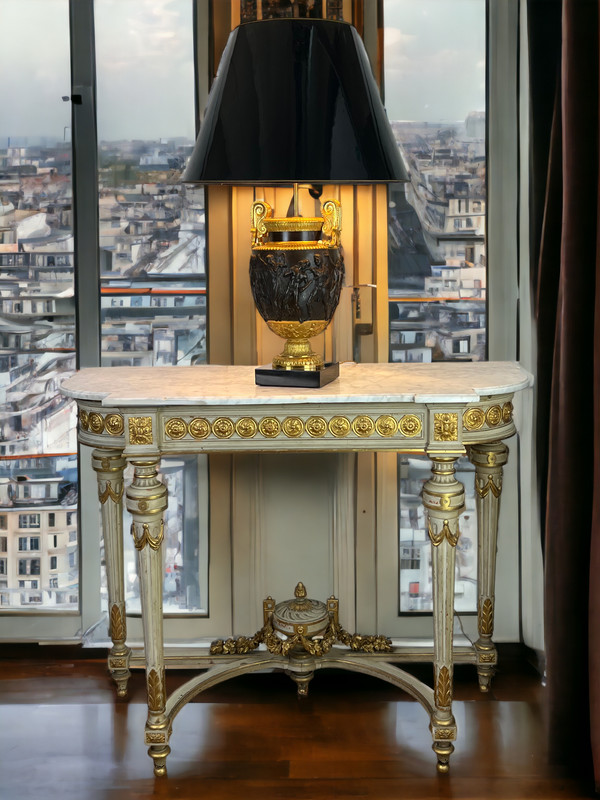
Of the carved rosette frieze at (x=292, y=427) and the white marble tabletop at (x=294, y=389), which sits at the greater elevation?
the white marble tabletop at (x=294, y=389)

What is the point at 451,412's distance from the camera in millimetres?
1955

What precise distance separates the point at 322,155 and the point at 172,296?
80 cm

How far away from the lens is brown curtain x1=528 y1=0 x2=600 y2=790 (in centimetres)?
188

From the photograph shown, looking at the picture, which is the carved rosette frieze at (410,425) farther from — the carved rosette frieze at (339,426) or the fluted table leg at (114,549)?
the fluted table leg at (114,549)

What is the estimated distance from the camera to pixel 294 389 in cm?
205

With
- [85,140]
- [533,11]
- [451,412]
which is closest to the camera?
[451,412]

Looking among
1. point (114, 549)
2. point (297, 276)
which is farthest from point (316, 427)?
point (114, 549)

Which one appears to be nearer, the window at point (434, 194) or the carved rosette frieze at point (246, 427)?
the carved rosette frieze at point (246, 427)

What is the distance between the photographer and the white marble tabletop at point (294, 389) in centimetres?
194

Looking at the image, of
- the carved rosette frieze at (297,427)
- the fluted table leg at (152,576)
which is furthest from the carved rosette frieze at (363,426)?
the fluted table leg at (152,576)

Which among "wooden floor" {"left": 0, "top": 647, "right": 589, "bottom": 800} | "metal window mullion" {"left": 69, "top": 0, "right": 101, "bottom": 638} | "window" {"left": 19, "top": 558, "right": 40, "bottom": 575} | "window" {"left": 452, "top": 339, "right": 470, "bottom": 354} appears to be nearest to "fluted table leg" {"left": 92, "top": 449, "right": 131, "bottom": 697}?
"wooden floor" {"left": 0, "top": 647, "right": 589, "bottom": 800}

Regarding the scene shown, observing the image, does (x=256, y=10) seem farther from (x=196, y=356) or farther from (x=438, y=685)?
(x=438, y=685)

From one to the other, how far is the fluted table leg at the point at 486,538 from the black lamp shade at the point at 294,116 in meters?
0.75

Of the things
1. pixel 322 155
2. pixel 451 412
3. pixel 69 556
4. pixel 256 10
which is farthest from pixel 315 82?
pixel 69 556
